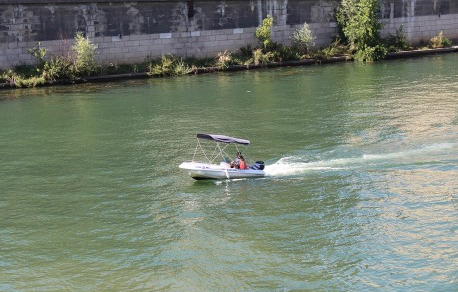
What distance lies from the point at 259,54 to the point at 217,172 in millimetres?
23995

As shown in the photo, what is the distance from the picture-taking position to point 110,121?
29875mm

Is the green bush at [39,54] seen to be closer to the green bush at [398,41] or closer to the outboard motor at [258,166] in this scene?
the outboard motor at [258,166]

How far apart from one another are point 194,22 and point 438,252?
31469 mm

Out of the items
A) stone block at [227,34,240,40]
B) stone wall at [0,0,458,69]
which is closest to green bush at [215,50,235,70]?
stone wall at [0,0,458,69]

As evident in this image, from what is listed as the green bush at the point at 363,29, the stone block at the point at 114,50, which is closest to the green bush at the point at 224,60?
the stone block at the point at 114,50

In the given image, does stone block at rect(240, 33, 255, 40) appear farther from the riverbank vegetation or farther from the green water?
the green water

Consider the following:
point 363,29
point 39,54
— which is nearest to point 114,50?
point 39,54

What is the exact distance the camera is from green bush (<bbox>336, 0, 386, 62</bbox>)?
149 ft

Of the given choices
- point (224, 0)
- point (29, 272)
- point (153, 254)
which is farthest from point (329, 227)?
point (224, 0)

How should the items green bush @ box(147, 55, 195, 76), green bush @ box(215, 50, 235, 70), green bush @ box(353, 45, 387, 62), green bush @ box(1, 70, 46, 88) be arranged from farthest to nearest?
green bush @ box(353, 45, 387, 62) < green bush @ box(215, 50, 235, 70) < green bush @ box(147, 55, 195, 76) < green bush @ box(1, 70, 46, 88)

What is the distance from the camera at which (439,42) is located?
49.8 metres

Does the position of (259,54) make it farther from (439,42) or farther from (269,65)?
(439,42)

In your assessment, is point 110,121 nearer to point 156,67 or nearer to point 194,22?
point 156,67

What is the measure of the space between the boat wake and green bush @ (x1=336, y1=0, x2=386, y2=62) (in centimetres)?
2365
